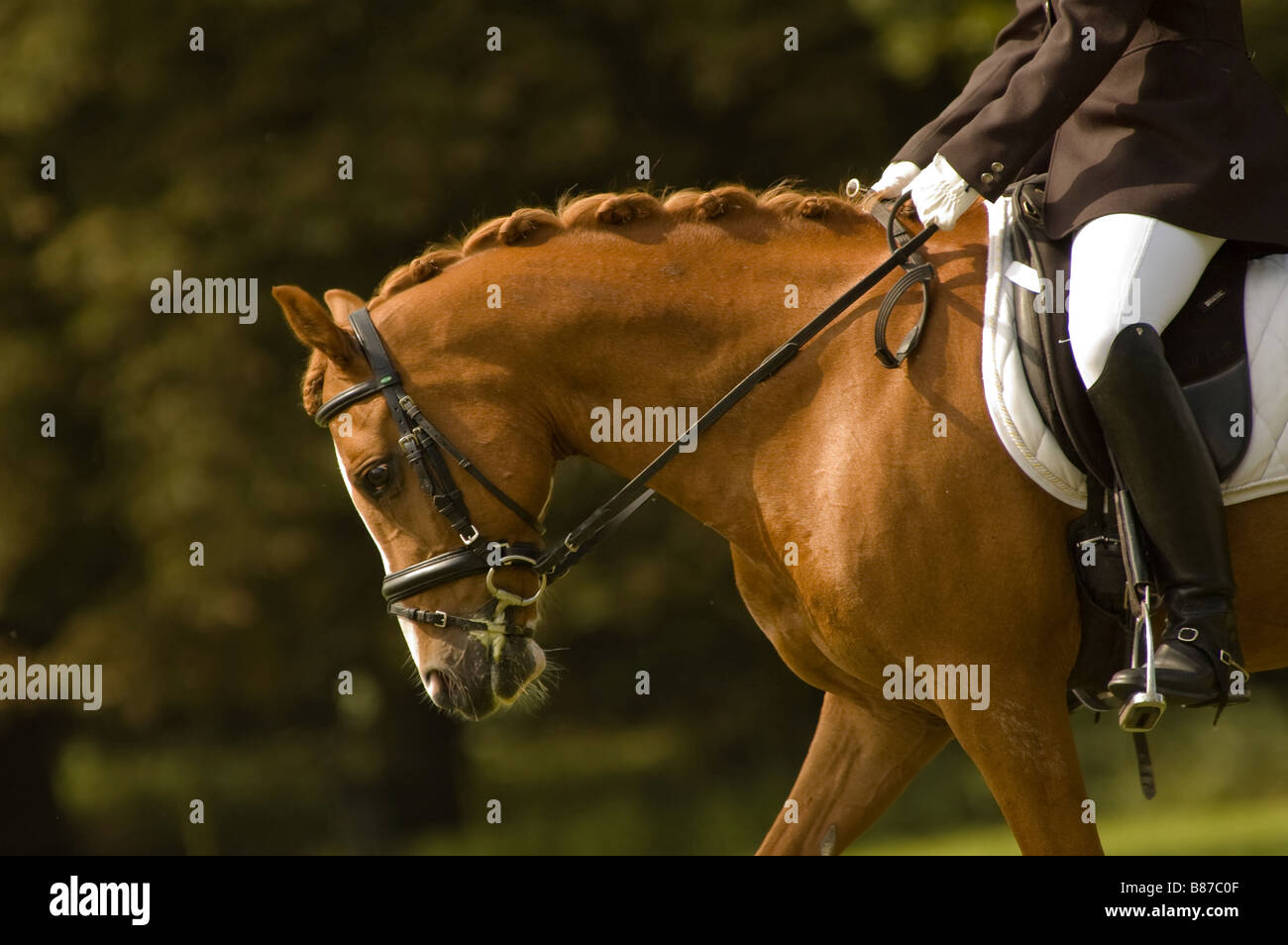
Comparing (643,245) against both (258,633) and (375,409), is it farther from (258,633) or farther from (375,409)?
(258,633)

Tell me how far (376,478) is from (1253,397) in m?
2.12

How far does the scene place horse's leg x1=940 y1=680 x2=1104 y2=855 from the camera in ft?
11.3

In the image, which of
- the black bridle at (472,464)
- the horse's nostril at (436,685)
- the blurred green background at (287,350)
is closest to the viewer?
the black bridle at (472,464)

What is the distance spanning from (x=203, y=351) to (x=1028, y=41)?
5373mm

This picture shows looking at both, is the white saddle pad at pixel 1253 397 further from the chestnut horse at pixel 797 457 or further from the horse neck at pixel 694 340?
the horse neck at pixel 694 340

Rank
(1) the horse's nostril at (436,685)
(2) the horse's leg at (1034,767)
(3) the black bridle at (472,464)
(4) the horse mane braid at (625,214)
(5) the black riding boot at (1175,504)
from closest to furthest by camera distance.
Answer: (5) the black riding boot at (1175,504), (2) the horse's leg at (1034,767), (3) the black bridle at (472,464), (1) the horse's nostril at (436,685), (4) the horse mane braid at (625,214)

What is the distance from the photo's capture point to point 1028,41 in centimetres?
395

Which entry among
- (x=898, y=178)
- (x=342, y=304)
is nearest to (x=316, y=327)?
(x=342, y=304)

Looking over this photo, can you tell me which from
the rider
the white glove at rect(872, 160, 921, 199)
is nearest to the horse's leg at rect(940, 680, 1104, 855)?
the rider

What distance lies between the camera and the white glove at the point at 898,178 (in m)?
3.71

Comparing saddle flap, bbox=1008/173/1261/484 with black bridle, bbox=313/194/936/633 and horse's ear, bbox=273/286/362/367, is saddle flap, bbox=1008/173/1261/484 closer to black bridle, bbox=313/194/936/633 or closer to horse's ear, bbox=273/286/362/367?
black bridle, bbox=313/194/936/633

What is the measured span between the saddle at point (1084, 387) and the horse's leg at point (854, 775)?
2.11 ft

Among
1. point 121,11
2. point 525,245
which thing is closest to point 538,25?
point 121,11

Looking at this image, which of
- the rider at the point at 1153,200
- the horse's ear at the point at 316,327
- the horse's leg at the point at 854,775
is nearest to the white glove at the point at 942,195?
the rider at the point at 1153,200
